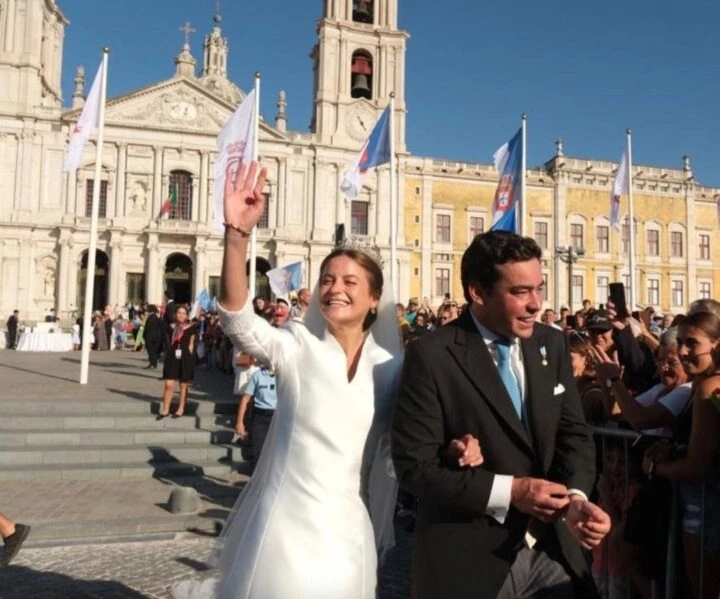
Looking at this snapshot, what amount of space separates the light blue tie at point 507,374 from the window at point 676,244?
49.2 metres

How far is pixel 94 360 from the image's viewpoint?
1861cm

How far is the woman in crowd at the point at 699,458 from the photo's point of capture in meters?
2.93

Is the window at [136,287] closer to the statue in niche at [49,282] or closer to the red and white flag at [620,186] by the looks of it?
the statue in niche at [49,282]

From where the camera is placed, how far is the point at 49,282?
112 feet

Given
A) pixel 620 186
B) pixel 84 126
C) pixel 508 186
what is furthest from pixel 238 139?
pixel 620 186

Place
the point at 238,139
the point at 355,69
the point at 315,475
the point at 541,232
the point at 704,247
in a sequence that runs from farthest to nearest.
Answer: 1. the point at 704,247
2. the point at 541,232
3. the point at 355,69
4. the point at 238,139
5. the point at 315,475

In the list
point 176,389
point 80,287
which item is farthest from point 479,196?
point 176,389

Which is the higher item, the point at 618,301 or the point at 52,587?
the point at 618,301

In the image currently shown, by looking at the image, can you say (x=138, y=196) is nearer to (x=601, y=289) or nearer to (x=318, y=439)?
(x=601, y=289)

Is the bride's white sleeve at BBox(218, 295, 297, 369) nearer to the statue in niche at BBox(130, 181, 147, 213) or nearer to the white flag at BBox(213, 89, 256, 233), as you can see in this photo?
the white flag at BBox(213, 89, 256, 233)

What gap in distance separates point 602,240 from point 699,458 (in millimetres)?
44238

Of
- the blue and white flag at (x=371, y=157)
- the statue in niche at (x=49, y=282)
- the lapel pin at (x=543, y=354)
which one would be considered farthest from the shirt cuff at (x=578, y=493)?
the statue in niche at (x=49, y=282)

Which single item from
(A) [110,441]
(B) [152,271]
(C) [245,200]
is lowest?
(A) [110,441]

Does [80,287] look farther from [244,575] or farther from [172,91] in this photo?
[244,575]
